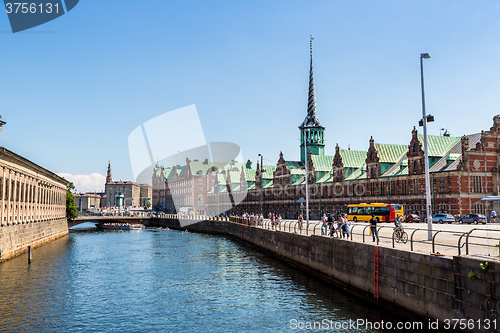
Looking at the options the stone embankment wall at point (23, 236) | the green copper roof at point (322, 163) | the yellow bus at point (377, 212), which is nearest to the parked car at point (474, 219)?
the yellow bus at point (377, 212)

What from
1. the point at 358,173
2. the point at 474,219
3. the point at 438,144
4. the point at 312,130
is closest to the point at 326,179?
the point at 358,173

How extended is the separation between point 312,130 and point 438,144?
54875mm

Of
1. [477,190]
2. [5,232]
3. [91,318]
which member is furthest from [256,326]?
[477,190]

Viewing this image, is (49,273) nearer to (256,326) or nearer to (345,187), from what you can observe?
(256,326)

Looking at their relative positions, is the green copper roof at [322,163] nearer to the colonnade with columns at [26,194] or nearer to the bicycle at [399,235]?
the colonnade with columns at [26,194]

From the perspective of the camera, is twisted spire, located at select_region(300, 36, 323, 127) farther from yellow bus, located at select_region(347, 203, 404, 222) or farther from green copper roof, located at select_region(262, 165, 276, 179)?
yellow bus, located at select_region(347, 203, 404, 222)

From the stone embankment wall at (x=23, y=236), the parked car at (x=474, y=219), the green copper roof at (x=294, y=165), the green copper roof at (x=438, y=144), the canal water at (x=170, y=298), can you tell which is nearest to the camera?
the canal water at (x=170, y=298)

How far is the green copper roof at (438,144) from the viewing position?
83.6 m

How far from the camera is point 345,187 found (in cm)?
10375

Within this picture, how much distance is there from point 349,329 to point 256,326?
5.04m

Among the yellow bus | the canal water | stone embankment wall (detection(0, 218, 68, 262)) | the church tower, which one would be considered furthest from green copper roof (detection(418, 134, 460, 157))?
stone embankment wall (detection(0, 218, 68, 262))

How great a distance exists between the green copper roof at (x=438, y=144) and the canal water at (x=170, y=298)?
47323 mm

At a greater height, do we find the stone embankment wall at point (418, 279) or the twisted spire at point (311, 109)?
the twisted spire at point (311, 109)

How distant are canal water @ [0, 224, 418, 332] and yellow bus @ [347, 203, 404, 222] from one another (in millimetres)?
30098
